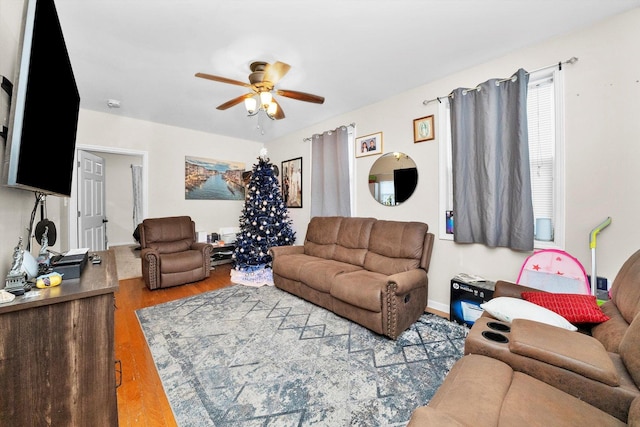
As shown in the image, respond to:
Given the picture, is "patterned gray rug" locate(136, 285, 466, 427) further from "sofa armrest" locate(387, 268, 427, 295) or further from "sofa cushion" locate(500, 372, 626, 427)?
"sofa cushion" locate(500, 372, 626, 427)

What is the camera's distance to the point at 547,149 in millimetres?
2273

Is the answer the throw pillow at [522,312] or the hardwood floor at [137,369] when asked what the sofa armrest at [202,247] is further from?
the throw pillow at [522,312]

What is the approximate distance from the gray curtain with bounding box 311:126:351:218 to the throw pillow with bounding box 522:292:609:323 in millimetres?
2484

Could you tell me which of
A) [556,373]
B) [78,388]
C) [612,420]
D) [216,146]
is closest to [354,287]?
[556,373]

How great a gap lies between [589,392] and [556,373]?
0.10 metres

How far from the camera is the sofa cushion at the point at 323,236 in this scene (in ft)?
11.9

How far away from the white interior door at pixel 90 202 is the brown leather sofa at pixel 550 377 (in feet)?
16.4

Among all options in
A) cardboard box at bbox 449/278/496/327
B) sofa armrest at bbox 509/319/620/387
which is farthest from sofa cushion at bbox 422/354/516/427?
cardboard box at bbox 449/278/496/327

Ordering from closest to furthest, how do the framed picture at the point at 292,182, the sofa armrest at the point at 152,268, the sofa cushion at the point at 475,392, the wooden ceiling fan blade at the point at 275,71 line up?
the sofa cushion at the point at 475,392, the wooden ceiling fan blade at the point at 275,71, the sofa armrest at the point at 152,268, the framed picture at the point at 292,182

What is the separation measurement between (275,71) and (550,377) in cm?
259

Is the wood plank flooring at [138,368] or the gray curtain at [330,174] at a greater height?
the gray curtain at [330,174]

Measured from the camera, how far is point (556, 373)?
41.8 inches

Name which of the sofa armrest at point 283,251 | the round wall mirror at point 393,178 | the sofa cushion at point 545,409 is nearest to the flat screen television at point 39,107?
the sofa cushion at point 545,409

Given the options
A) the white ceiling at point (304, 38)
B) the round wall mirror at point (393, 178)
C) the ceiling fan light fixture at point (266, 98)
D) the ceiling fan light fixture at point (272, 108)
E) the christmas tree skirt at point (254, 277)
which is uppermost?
the white ceiling at point (304, 38)
